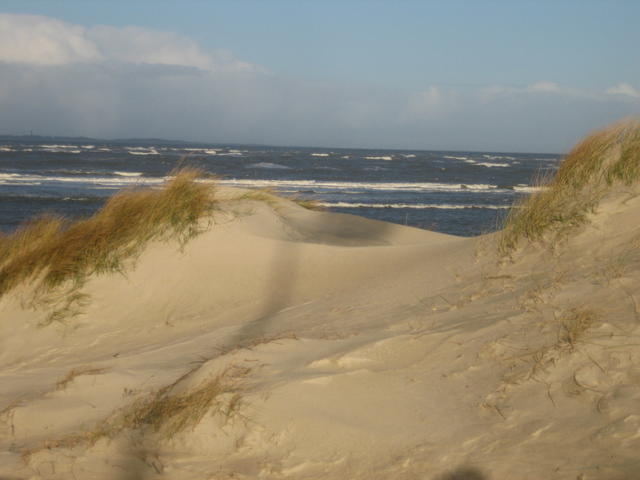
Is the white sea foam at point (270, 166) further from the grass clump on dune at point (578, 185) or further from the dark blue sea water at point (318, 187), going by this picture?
the grass clump on dune at point (578, 185)

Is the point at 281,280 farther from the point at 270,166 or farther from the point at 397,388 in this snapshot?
the point at 270,166

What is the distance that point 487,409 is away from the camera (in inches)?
132

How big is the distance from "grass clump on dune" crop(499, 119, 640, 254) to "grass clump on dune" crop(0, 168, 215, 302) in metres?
3.32

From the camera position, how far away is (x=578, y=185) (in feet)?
18.9

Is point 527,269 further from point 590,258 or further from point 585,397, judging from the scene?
point 585,397

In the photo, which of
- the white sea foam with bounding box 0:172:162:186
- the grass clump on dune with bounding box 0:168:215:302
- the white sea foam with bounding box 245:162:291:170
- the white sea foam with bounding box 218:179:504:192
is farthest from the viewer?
the white sea foam with bounding box 245:162:291:170

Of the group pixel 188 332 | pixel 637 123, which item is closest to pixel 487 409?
pixel 188 332

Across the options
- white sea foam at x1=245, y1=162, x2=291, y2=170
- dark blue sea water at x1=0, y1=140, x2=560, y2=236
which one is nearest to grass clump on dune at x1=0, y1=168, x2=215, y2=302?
dark blue sea water at x1=0, y1=140, x2=560, y2=236

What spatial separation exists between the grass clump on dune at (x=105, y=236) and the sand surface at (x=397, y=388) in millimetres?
1317

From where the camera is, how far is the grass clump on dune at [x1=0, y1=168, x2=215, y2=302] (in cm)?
701

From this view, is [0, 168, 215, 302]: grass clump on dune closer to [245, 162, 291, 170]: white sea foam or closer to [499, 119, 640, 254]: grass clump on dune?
[499, 119, 640, 254]: grass clump on dune

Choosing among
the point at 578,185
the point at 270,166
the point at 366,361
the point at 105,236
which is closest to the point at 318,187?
the point at 270,166

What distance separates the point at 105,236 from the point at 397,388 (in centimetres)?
436

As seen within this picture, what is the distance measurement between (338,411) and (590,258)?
224 centimetres
